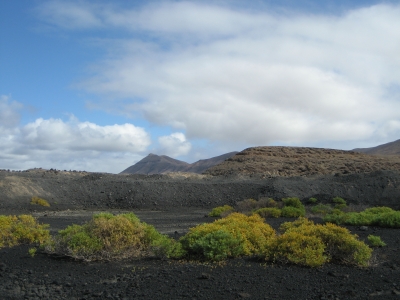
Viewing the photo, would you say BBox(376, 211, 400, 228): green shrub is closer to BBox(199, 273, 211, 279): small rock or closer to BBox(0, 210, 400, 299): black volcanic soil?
BBox(0, 210, 400, 299): black volcanic soil

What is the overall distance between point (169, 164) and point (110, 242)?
117781 mm

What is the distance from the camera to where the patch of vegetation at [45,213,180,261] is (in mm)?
9422

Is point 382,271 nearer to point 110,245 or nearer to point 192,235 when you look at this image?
point 192,235

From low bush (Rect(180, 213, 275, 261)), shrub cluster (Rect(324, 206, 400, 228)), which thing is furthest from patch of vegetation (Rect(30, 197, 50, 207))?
low bush (Rect(180, 213, 275, 261))

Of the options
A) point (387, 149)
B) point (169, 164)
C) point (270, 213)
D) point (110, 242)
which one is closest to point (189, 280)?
point (110, 242)

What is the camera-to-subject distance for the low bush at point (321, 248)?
8711mm

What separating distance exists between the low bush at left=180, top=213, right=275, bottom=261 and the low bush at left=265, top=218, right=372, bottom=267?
483 mm

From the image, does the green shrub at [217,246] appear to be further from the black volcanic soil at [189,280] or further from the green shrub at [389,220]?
the green shrub at [389,220]

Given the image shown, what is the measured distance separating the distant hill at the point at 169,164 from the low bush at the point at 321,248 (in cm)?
11109

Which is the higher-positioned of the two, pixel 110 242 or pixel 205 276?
pixel 110 242

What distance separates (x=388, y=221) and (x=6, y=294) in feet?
40.4

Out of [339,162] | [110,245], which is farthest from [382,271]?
[339,162]

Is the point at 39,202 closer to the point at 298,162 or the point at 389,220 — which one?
the point at 389,220

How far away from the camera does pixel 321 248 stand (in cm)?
880
